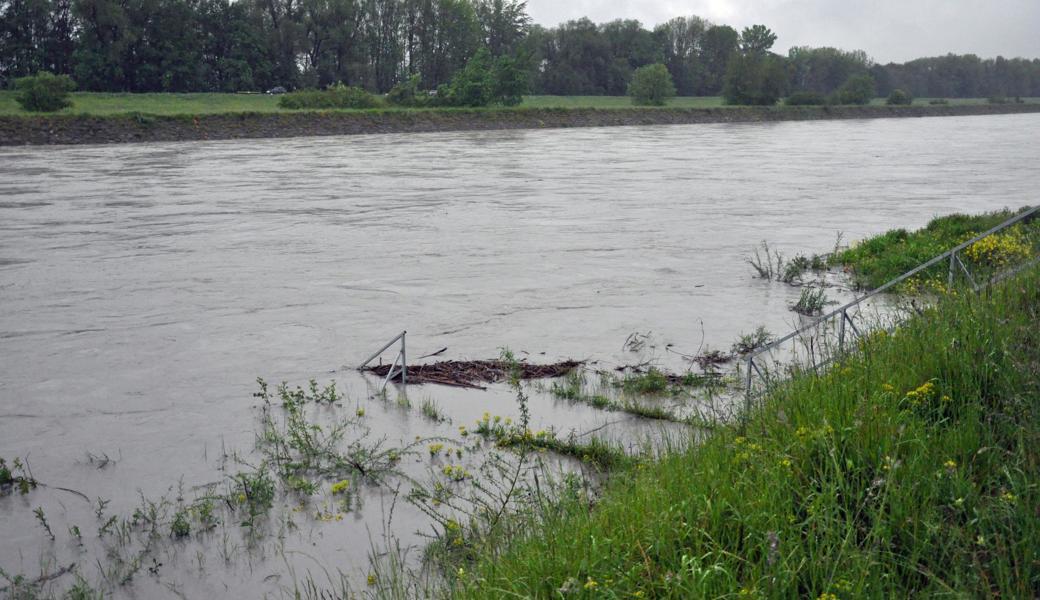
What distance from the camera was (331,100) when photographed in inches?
2527

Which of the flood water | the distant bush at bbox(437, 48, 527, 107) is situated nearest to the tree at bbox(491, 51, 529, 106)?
the distant bush at bbox(437, 48, 527, 107)

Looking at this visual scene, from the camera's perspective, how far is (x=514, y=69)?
239ft

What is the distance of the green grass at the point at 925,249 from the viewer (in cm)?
1153

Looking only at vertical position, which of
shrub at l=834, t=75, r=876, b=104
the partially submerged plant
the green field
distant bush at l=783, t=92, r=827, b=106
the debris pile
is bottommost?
the debris pile

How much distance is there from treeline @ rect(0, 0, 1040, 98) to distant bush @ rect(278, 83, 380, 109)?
14216mm

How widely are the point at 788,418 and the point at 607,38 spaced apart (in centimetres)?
12447

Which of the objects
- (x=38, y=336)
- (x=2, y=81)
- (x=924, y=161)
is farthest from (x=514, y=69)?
(x=38, y=336)

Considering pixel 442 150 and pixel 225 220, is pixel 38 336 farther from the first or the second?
pixel 442 150

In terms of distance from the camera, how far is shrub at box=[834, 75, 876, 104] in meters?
101

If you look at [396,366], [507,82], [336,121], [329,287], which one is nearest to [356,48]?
[507,82]

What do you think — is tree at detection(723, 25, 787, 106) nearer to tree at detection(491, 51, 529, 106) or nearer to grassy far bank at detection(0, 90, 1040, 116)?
tree at detection(491, 51, 529, 106)

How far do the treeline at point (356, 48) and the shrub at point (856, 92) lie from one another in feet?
7.98

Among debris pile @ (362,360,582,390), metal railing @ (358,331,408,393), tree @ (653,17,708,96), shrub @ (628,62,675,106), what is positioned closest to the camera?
metal railing @ (358,331,408,393)

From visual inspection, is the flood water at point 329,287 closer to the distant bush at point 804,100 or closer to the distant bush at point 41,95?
the distant bush at point 41,95
